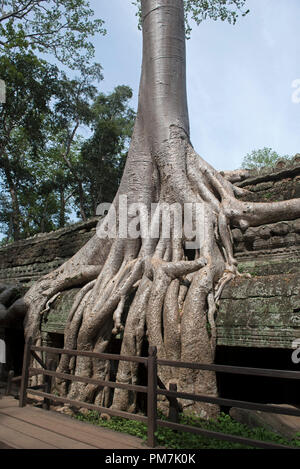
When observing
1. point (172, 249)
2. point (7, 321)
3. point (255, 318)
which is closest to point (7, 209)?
point (7, 321)

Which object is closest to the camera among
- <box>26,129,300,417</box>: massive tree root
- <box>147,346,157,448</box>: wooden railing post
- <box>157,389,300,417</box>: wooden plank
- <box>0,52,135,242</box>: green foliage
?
<box>157,389,300,417</box>: wooden plank

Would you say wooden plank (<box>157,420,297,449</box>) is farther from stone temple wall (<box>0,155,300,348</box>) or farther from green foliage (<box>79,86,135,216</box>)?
green foliage (<box>79,86,135,216</box>)

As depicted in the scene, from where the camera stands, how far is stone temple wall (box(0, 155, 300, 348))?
3.01 metres

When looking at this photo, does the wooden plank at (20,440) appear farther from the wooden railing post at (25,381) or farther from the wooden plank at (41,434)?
the wooden railing post at (25,381)

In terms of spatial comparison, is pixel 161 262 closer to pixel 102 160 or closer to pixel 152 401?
pixel 152 401

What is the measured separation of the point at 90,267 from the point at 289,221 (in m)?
2.59

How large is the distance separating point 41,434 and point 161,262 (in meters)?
1.93

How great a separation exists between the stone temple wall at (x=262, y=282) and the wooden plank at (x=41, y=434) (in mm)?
1451

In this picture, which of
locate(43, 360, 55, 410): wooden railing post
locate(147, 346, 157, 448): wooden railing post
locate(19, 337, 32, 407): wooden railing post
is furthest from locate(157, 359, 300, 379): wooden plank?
locate(19, 337, 32, 407): wooden railing post

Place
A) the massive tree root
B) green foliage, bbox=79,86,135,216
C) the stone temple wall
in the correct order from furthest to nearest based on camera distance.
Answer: green foliage, bbox=79,86,135,216 < the massive tree root < the stone temple wall

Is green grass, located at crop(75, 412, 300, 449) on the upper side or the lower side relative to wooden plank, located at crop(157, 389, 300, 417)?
lower

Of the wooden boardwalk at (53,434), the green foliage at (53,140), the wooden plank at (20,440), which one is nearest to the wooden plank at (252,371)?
the wooden boardwalk at (53,434)

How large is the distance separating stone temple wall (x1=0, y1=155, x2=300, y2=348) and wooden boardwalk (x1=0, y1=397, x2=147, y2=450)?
1.23m

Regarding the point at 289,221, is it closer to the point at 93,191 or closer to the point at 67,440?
the point at 67,440
